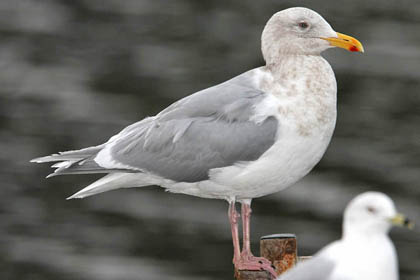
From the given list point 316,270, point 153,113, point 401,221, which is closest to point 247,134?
point 316,270

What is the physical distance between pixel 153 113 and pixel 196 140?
4974 mm

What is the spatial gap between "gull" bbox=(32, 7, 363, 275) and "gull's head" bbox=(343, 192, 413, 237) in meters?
1.74

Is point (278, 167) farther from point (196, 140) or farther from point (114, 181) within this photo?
point (114, 181)

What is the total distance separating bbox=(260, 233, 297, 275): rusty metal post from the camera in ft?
20.0

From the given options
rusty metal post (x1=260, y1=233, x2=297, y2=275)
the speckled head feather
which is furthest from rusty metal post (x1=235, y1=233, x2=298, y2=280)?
the speckled head feather

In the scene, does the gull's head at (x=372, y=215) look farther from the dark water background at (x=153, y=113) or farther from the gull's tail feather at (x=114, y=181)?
the dark water background at (x=153, y=113)

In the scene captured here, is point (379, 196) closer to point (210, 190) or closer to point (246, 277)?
point (246, 277)

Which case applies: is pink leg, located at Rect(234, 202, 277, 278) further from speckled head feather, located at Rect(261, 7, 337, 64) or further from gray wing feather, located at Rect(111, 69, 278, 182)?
speckled head feather, located at Rect(261, 7, 337, 64)

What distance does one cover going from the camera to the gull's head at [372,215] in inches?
175

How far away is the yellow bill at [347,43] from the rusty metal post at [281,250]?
115 cm

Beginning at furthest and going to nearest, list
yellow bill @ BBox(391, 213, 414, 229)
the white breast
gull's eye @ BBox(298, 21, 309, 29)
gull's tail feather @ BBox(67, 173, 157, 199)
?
gull's tail feather @ BBox(67, 173, 157, 199) < gull's eye @ BBox(298, 21, 309, 29) < the white breast < yellow bill @ BBox(391, 213, 414, 229)

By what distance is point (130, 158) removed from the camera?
22.3 feet

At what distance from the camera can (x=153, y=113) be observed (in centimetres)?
1168

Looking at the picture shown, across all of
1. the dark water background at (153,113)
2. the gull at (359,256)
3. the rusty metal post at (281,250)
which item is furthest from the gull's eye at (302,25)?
the dark water background at (153,113)
